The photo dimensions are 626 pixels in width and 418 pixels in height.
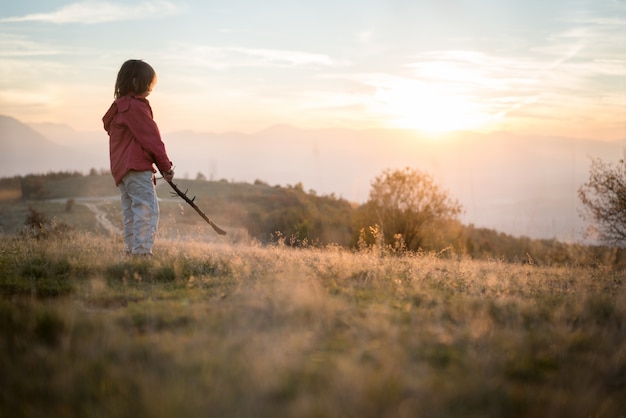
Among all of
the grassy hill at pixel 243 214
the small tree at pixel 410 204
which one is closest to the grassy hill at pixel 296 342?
the grassy hill at pixel 243 214

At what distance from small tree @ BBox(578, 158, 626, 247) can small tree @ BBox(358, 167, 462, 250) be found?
14.8ft

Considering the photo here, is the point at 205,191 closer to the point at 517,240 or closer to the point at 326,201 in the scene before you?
the point at 326,201

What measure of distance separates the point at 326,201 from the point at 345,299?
29.0m

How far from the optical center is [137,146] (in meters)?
7.24

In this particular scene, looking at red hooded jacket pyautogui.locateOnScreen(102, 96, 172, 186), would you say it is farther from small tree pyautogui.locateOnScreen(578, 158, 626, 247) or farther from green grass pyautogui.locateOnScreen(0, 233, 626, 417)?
small tree pyautogui.locateOnScreen(578, 158, 626, 247)

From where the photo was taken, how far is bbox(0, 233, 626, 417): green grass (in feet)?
9.48

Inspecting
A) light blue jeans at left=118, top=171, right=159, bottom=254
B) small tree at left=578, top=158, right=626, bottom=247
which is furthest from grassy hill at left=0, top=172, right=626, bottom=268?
light blue jeans at left=118, top=171, right=159, bottom=254

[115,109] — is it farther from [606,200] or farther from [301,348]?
[606,200]

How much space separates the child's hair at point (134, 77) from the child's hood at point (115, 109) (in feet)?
0.53

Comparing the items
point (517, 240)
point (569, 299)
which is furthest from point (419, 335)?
point (517, 240)

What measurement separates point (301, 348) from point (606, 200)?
622 inches

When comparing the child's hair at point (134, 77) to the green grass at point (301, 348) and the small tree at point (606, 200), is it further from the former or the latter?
the small tree at point (606, 200)

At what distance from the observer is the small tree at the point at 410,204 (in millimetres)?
19875

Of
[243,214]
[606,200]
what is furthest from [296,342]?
[243,214]
